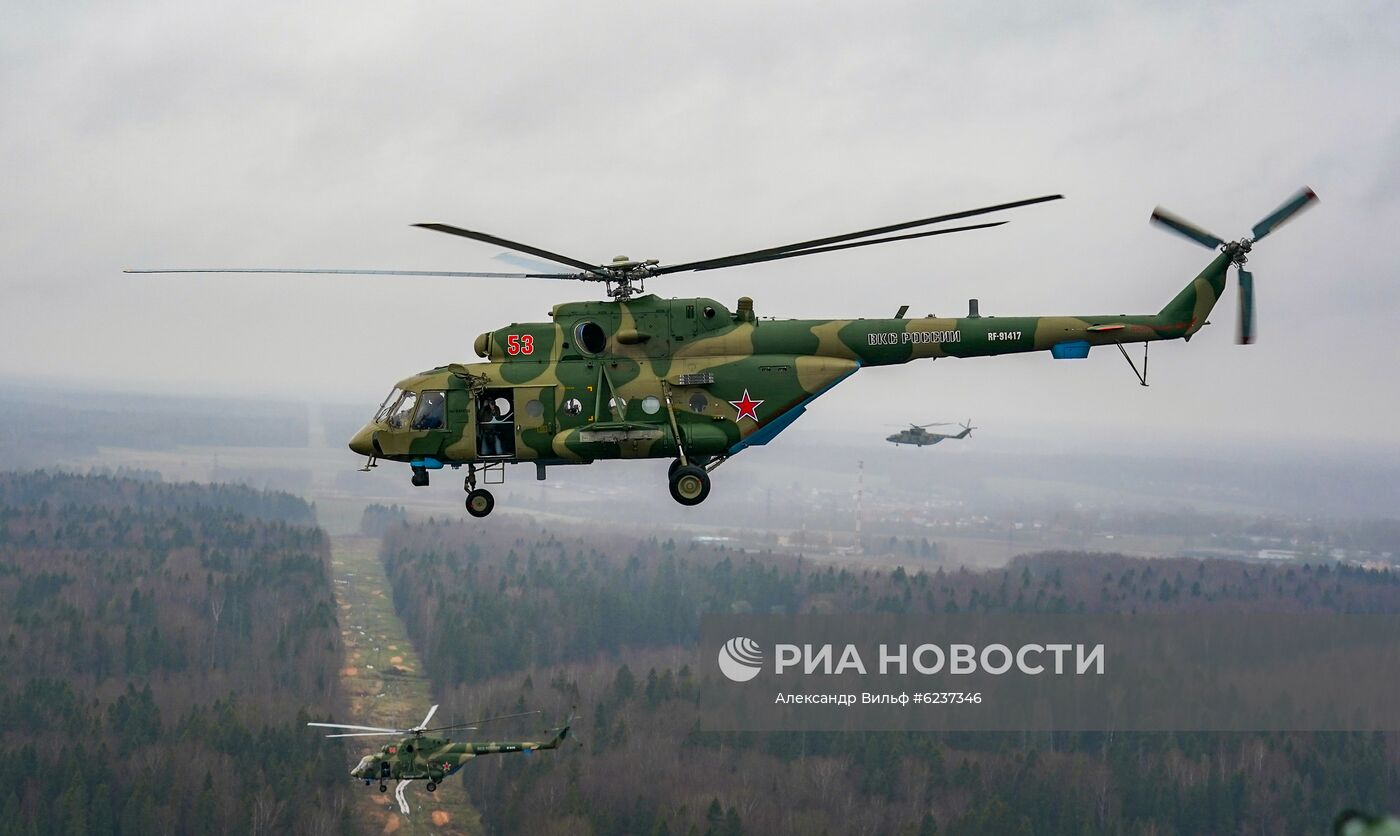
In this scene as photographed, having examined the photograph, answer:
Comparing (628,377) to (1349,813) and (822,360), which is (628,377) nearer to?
(822,360)

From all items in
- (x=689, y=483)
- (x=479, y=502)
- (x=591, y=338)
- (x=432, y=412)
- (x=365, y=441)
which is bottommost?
(x=479, y=502)

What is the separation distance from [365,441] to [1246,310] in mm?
24752

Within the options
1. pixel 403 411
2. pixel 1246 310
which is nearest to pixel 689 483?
pixel 403 411

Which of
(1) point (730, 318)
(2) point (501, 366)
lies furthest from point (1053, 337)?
(2) point (501, 366)

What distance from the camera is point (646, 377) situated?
37.2 m

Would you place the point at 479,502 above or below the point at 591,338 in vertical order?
below

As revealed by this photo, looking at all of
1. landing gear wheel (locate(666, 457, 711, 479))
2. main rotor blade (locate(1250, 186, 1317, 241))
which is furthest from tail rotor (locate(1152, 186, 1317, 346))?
landing gear wheel (locate(666, 457, 711, 479))

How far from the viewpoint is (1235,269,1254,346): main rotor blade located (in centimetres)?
3950

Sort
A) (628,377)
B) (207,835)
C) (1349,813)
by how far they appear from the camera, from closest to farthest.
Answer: (1349,813) → (628,377) → (207,835)

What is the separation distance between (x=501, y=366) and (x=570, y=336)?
202cm

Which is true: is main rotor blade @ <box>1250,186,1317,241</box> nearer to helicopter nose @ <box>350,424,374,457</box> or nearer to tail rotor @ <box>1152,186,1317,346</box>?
tail rotor @ <box>1152,186,1317,346</box>

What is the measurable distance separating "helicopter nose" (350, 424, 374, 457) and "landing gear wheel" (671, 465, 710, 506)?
8.29 m

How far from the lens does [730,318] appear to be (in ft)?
125

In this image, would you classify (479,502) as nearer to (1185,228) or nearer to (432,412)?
(432,412)
